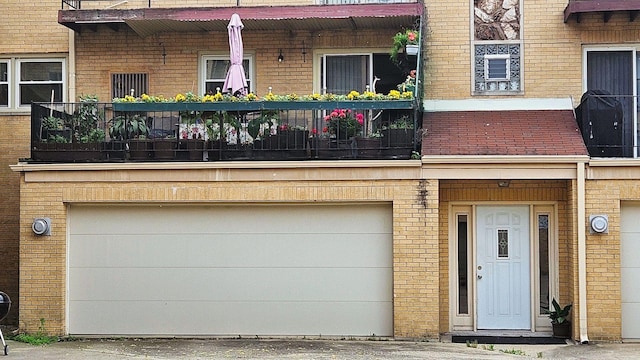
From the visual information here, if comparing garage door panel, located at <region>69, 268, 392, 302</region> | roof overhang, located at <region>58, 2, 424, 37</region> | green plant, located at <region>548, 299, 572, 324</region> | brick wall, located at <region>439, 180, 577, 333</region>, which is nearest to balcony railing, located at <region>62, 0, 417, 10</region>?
roof overhang, located at <region>58, 2, 424, 37</region>

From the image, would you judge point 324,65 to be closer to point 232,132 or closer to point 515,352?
point 232,132

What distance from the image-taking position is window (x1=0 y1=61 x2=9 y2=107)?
16.9 metres

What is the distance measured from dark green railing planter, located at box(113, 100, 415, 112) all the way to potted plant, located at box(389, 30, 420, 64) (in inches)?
50.8

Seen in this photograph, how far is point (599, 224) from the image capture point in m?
13.7

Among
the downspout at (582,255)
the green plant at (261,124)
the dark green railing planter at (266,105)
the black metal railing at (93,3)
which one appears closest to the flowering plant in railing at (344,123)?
the dark green railing planter at (266,105)

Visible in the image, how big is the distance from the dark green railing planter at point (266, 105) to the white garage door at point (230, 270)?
161cm

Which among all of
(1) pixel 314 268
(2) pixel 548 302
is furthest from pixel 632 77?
(1) pixel 314 268

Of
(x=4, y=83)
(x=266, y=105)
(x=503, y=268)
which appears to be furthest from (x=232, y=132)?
(x=4, y=83)

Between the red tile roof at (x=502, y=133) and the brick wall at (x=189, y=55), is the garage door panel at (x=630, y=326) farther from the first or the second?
the brick wall at (x=189, y=55)

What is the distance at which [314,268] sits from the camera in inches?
566

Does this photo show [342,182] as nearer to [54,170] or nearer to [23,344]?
[54,170]

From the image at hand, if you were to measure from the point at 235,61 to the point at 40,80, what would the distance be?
171 inches

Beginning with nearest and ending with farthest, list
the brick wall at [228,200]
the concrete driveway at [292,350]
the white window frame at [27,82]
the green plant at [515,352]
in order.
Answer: the concrete driveway at [292,350] < the green plant at [515,352] < the brick wall at [228,200] < the white window frame at [27,82]

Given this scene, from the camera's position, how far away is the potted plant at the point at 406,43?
14.9m
